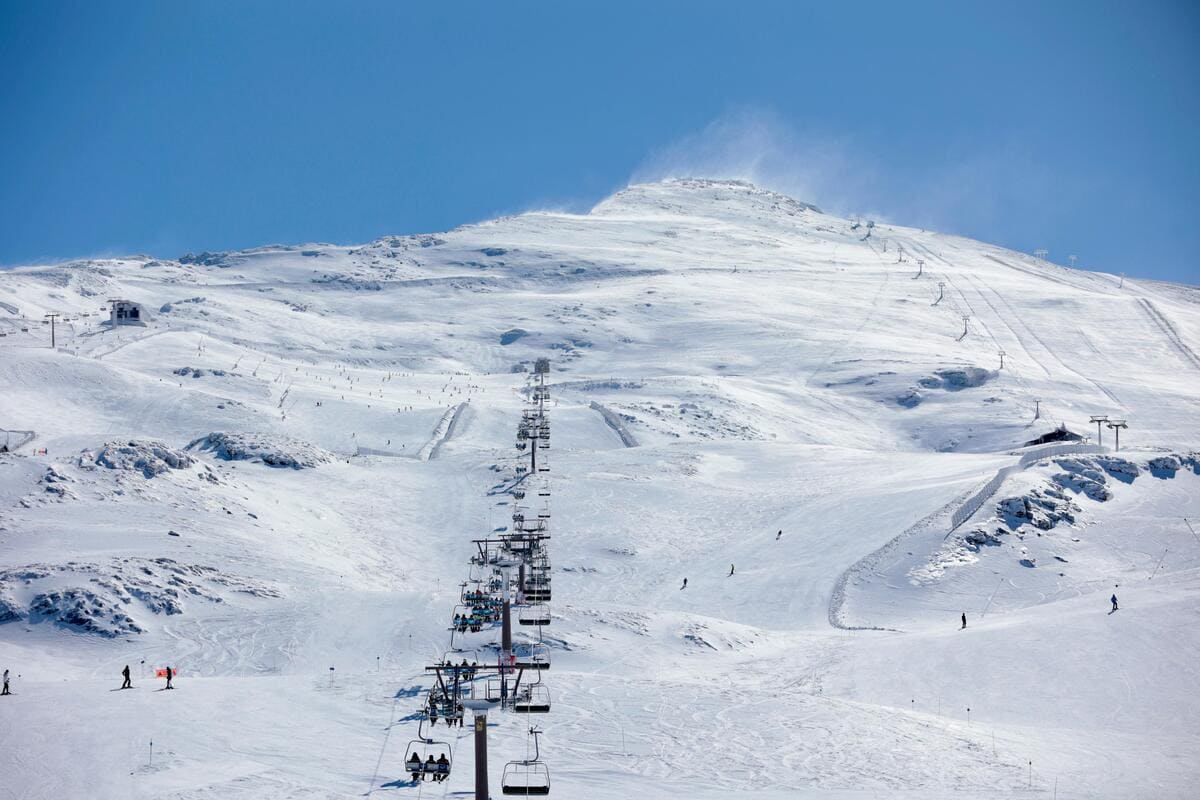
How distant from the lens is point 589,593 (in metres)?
61.9

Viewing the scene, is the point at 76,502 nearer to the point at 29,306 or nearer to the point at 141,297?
the point at 29,306

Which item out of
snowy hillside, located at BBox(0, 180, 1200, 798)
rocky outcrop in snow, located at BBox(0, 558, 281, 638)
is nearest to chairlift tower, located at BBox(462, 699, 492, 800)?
snowy hillside, located at BBox(0, 180, 1200, 798)

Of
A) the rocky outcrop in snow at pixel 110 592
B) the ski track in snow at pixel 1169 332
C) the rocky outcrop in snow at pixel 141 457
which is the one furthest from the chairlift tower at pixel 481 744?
the ski track in snow at pixel 1169 332

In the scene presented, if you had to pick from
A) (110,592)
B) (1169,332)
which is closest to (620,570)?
(110,592)

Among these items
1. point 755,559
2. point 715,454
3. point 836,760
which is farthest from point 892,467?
point 836,760

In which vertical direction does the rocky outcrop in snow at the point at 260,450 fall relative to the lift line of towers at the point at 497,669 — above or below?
above

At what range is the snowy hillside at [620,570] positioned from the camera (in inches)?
1452

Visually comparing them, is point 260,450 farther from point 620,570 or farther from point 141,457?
point 620,570

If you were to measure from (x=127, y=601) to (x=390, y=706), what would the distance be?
655 inches

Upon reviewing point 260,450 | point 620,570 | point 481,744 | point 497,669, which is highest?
point 260,450

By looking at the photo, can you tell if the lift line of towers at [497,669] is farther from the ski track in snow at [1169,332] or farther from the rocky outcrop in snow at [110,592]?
the ski track in snow at [1169,332]

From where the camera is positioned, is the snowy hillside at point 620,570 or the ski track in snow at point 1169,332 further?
the ski track in snow at point 1169,332

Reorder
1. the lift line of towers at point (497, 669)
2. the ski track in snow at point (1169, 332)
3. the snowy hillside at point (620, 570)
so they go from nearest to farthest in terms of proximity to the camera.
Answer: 1. the lift line of towers at point (497, 669)
2. the snowy hillside at point (620, 570)
3. the ski track in snow at point (1169, 332)

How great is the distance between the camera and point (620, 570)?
65250mm
